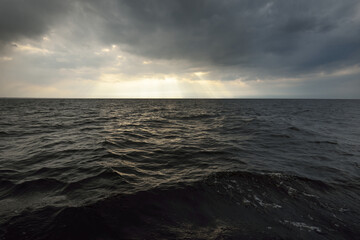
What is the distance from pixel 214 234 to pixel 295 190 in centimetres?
352

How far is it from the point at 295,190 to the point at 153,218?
4.64 metres

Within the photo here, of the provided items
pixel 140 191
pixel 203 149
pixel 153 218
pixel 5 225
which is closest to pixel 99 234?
pixel 153 218

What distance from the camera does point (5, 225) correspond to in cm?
350

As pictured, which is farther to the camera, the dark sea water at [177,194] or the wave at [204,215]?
the dark sea water at [177,194]

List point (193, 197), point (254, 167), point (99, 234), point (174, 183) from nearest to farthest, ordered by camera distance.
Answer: point (99, 234), point (193, 197), point (174, 183), point (254, 167)

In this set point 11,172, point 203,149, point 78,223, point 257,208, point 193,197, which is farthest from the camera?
point 203,149

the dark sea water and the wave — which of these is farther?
the dark sea water

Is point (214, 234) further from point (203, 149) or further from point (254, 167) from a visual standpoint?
point (203, 149)

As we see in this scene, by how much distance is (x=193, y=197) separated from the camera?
4.79m

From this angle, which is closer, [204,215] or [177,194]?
[204,215]

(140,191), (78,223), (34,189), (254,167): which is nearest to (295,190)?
(254,167)

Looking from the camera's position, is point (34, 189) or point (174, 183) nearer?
point (34, 189)

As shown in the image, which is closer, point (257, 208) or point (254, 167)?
point (257, 208)

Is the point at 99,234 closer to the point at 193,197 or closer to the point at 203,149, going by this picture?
the point at 193,197
